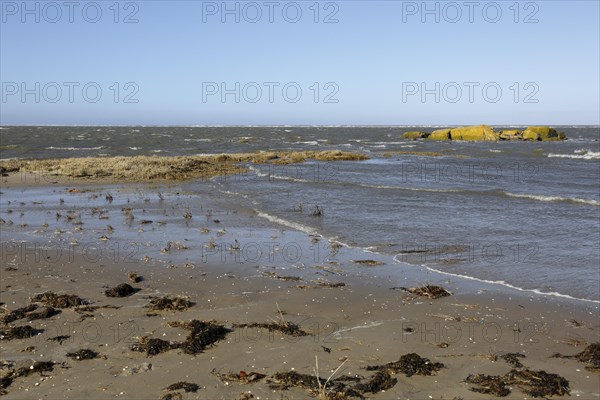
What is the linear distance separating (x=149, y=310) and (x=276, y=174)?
79.5 ft

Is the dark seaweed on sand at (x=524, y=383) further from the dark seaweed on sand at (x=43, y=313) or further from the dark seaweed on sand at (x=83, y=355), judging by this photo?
the dark seaweed on sand at (x=43, y=313)

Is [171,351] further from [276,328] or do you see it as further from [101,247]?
[101,247]

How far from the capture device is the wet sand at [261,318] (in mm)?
6250

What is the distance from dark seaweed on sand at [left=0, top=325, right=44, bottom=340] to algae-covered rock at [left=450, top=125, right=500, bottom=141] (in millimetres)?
80727

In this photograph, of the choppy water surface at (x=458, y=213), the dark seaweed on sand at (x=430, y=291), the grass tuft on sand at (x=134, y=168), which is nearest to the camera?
the dark seaweed on sand at (x=430, y=291)

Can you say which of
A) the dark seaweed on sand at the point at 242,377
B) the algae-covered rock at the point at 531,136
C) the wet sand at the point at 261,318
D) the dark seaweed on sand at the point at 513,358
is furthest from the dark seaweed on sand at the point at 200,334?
the algae-covered rock at the point at 531,136

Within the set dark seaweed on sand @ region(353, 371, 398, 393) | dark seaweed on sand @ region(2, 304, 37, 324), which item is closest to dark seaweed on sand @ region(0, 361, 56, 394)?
dark seaweed on sand @ region(2, 304, 37, 324)

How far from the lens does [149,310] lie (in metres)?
8.50

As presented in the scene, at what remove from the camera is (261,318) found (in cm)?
820

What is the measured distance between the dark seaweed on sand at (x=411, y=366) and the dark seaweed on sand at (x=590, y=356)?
180cm

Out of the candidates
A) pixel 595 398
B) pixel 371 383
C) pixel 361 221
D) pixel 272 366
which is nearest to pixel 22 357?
pixel 272 366

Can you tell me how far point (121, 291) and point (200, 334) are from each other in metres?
2.64

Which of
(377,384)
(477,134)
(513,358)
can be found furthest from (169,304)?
(477,134)

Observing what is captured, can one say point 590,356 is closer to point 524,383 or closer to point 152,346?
point 524,383
